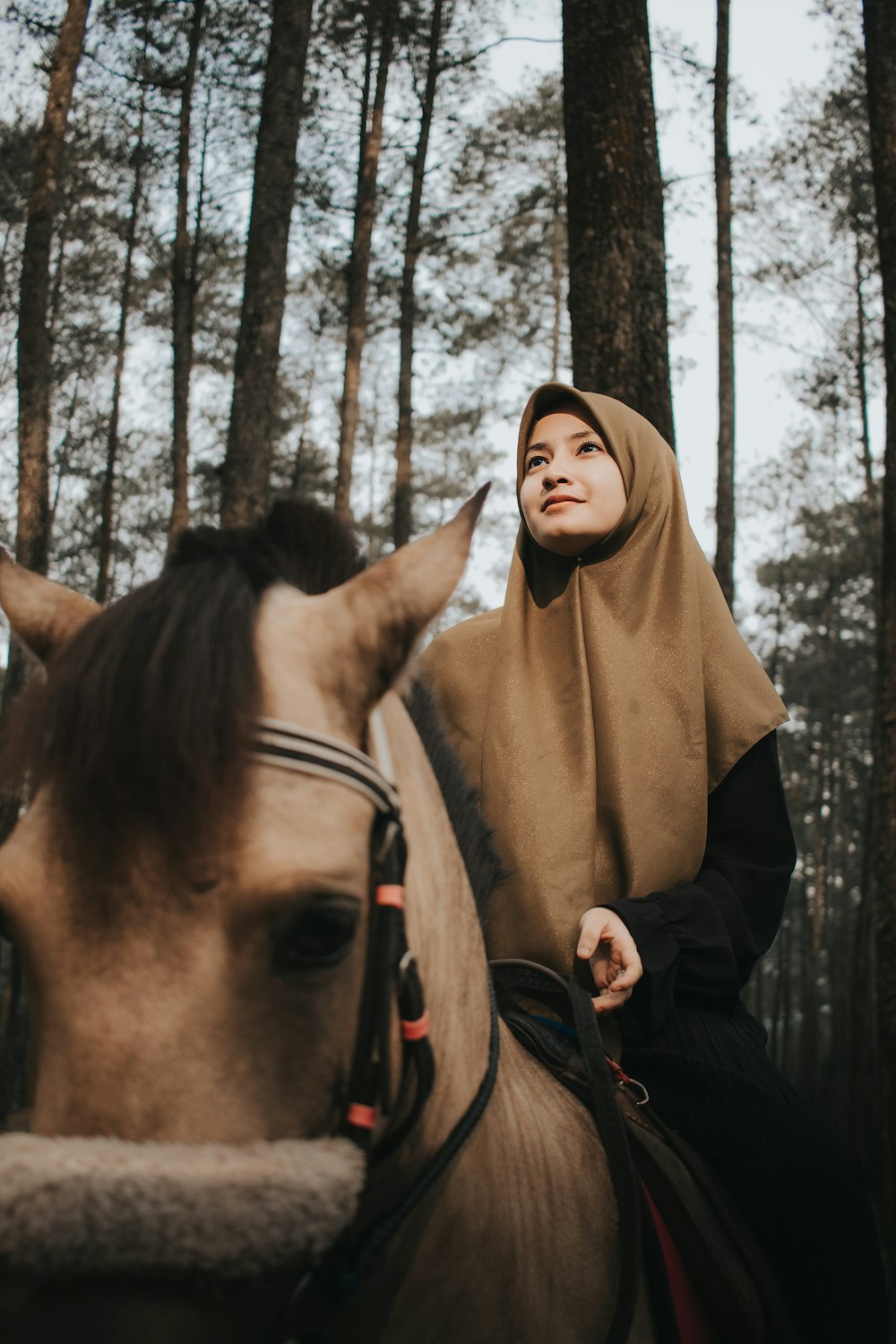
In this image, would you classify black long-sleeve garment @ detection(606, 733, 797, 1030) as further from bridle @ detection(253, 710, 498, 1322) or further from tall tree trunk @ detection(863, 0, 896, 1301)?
tall tree trunk @ detection(863, 0, 896, 1301)

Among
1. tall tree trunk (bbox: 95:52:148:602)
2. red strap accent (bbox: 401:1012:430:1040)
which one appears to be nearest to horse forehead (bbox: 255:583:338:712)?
red strap accent (bbox: 401:1012:430:1040)

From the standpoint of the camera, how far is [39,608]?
1.65 metres

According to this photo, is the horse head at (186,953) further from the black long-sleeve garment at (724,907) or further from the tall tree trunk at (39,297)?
the tall tree trunk at (39,297)

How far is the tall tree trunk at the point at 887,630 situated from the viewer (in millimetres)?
6379

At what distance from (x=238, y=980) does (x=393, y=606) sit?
0.53m

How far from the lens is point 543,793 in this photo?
2457 millimetres

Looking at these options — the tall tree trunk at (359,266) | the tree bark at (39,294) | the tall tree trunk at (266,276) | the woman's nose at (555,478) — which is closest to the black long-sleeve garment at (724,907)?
the woman's nose at (555,478)

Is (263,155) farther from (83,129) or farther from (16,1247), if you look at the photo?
(83,129)

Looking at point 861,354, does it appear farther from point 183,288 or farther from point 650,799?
point 650,799

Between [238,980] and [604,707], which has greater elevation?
[604,707]

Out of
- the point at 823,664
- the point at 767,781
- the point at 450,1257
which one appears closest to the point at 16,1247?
the point at 450,1257

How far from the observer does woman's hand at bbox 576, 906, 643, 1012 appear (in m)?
2.15

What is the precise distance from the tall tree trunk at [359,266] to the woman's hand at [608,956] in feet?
39.2

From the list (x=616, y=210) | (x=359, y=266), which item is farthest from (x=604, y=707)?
(x=359, y=266)
